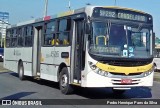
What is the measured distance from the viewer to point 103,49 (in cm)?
1202

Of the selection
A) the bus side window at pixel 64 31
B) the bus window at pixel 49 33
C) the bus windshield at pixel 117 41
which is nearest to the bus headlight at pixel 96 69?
the bus windshield at pixel 117 41

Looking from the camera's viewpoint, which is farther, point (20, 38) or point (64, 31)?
point (20, 38)

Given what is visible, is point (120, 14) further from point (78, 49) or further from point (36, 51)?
point (36, 51)

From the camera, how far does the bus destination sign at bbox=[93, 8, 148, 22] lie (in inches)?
486

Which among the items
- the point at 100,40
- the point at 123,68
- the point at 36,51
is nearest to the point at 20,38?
the point at 36,51

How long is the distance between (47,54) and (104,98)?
3.93 metres

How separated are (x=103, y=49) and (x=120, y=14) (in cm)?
151

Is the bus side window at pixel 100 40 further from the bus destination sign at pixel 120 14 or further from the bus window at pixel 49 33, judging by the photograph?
the bus window at pixel 49 33

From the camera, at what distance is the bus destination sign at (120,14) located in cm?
1233

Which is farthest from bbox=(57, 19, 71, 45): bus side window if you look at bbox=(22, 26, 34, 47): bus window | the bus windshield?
bbox=(22, 26, 34, 47): bus window

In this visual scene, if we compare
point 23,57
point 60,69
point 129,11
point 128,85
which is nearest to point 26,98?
point 60,69

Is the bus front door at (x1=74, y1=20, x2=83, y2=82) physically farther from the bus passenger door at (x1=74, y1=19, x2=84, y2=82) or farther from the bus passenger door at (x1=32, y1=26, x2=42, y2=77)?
the bus passenger door at (x1=32, y1=26, x2=42, y2=77)

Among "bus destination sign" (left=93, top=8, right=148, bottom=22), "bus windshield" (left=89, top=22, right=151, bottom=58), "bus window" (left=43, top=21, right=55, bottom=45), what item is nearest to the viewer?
"bus windshield" (left=89, top=22, right=151, bottom=58)

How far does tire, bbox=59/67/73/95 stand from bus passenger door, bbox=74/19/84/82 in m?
0.67
